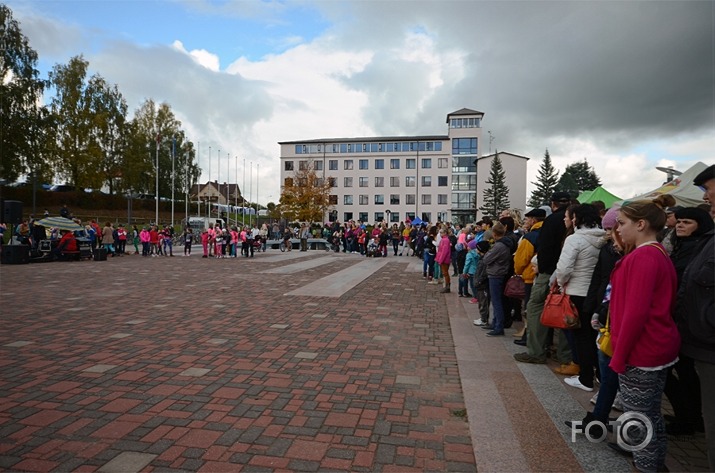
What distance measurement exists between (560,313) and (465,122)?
76983 mm

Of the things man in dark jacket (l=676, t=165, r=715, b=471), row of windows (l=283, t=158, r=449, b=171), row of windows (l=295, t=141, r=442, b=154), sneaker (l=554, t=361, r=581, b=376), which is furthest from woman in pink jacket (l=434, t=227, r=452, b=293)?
row of windows (l=295, t=141, r=442, b=154)

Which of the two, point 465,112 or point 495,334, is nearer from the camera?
point 495,334

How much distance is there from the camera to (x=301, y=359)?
17.7 feet

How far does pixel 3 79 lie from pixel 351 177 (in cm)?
5186

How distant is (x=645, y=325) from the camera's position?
2752 mm

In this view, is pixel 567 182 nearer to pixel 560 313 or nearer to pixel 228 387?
pixel 560 313

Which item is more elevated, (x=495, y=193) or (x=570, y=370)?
(x=495, y=193)

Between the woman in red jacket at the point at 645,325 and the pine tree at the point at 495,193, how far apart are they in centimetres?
7093

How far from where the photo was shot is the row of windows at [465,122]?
76125 millimetres

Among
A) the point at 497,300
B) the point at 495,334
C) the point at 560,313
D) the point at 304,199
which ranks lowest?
the point at 495,334

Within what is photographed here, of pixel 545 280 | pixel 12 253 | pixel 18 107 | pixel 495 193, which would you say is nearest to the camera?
pixel 545 280

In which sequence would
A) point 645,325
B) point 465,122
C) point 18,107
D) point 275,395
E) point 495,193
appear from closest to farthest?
1. point 645,325
2. point 275,395
3. point 18,107
4. point 495,193
5. point 465,122

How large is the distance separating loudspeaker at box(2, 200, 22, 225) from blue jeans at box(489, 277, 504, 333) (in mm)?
19047

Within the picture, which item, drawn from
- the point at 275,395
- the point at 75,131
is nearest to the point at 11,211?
the point at 275,395
